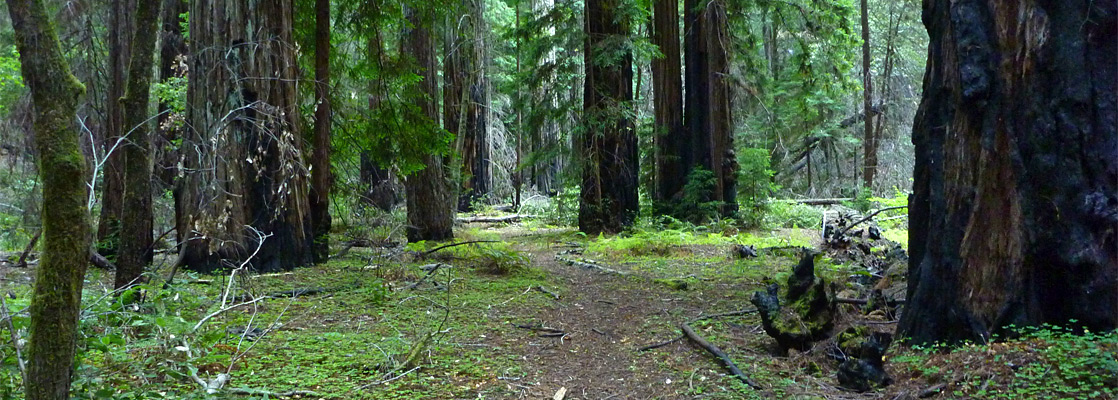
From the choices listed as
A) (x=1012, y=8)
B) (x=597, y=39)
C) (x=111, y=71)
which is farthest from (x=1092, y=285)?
(x=597, y=39)

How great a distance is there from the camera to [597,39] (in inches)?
551

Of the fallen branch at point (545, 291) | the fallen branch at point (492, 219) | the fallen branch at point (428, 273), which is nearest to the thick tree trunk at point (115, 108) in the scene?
the fallen branch at point (428, 273)

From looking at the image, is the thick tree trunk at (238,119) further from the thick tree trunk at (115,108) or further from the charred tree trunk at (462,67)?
the charred tree trunk at (462,67)

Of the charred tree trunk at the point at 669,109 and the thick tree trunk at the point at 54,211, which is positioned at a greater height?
the charred tree trunk at the point at 669,109

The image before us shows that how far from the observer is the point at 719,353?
509 centimetres

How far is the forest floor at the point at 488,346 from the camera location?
3684 mm

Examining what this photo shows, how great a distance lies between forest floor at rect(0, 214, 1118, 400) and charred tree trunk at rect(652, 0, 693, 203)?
7567 mm

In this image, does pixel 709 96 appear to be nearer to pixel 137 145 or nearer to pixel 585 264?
pixel 585 264

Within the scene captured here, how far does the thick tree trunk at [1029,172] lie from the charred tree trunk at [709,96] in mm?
11410

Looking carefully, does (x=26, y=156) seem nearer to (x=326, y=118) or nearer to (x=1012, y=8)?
(x=326, y=118)

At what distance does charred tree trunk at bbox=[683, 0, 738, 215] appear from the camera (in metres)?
15.9

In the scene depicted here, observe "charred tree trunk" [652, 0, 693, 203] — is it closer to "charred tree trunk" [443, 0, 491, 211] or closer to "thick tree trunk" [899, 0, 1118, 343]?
"charred tree trunk" [443, 0, 491, 211]

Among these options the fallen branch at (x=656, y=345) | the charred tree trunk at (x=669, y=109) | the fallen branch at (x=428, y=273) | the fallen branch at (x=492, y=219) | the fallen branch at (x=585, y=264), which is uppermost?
the charred tree trunk at (x=669, y=109)

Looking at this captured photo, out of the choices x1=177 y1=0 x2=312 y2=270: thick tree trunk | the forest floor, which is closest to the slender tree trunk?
the forest floor
